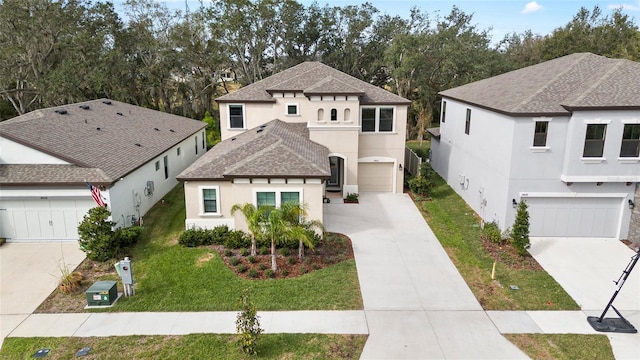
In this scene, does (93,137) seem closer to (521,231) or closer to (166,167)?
(166,167)

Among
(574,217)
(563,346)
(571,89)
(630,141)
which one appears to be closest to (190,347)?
(563,346)

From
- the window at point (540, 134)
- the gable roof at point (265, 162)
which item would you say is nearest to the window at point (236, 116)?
the gable roof at point (265, 162)

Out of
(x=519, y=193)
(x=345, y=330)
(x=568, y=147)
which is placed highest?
(x=568, y=147)

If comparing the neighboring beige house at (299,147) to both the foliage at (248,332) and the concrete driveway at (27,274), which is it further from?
the foliage at (248,332)

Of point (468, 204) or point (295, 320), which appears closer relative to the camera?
point (295, 320)

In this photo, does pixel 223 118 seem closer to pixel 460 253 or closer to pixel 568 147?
pixel 460 253

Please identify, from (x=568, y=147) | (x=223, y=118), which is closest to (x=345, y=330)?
(x=568, y=147)

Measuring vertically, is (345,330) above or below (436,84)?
below
